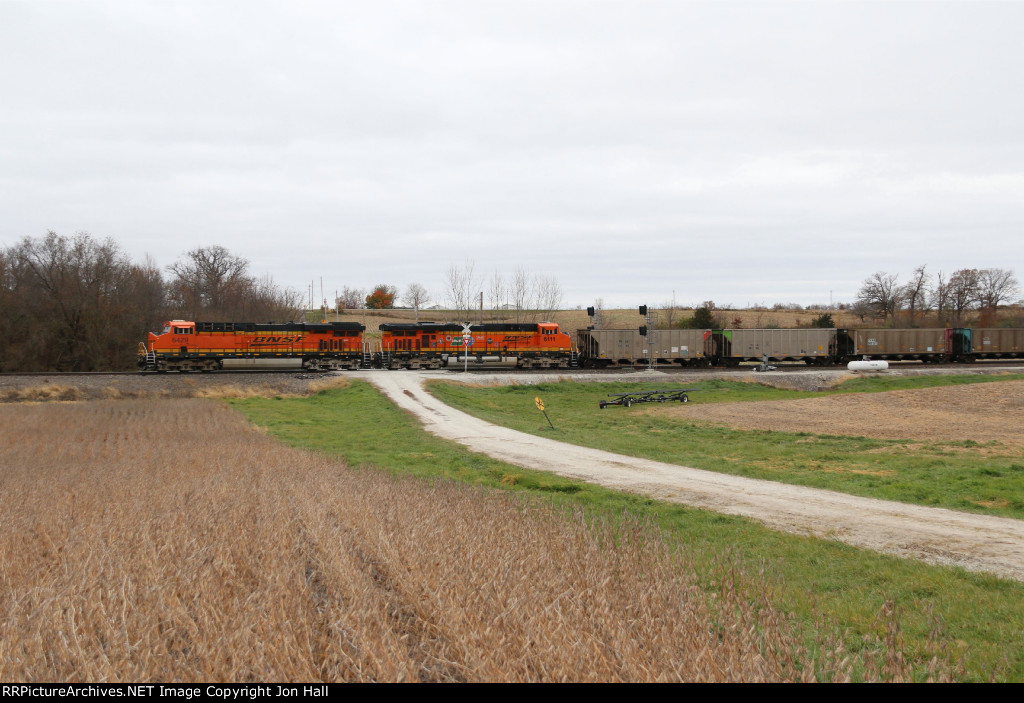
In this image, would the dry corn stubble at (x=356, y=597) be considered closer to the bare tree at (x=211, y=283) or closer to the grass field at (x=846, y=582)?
the grass field at (x=846, y=582)

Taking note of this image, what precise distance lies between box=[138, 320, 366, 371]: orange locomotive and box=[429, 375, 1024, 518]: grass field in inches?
652

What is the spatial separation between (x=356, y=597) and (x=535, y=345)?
1855 inches

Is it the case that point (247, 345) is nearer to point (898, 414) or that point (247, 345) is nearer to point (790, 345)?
point (898, 414)

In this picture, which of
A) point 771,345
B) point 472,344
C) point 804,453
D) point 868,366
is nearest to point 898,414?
point 804,453

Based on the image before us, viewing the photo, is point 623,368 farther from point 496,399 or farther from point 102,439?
point 102,439

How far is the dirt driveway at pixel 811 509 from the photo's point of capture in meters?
9.12

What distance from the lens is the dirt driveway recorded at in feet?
29.9

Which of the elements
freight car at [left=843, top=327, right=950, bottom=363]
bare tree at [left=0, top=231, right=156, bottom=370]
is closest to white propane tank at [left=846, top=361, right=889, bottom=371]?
freight car at [left=843, top=327, right=950, bottom=363]

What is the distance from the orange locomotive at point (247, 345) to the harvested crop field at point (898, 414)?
2755cm

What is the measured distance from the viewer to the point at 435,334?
51750mm

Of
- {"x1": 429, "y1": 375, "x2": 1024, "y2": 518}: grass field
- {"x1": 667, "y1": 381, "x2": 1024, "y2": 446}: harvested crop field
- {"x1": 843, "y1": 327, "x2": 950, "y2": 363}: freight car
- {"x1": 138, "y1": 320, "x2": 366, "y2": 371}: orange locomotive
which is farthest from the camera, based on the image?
{"x1": 843, "y1": 327, "x2": 950, "y2": 363}: freight car

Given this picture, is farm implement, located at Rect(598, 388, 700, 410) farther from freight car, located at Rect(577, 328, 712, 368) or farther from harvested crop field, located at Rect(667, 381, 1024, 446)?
freight car, located at Rect(577, 328, 712, 368)

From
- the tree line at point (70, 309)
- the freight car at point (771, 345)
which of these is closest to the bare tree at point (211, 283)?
the tree line at point (70, 309)

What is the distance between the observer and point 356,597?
539cm
